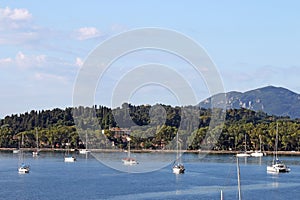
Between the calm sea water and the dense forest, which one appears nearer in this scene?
the calm sea water

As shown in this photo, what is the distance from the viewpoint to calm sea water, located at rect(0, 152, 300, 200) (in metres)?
34.6

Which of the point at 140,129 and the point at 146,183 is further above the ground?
the point at 140,129

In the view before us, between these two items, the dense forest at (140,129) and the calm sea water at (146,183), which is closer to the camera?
the calm sea water at (146,183)

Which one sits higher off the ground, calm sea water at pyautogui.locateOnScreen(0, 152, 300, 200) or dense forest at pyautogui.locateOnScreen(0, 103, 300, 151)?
dense forest at pyautogui.locateOnScreen(0, 103, 300, 151)

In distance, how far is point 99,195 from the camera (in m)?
34.3

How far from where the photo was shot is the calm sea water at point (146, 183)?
34594mm

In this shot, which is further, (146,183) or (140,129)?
(140,129)

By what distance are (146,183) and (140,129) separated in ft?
63.9

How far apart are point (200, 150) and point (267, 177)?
100ft

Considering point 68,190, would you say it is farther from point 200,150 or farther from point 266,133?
point 266,133

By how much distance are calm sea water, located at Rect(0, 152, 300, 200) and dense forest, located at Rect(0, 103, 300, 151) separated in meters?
4.06

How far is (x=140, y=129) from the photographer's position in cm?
6000

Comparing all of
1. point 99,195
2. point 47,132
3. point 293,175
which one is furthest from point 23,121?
point 99,195

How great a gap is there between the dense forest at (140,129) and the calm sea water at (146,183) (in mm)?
4063
